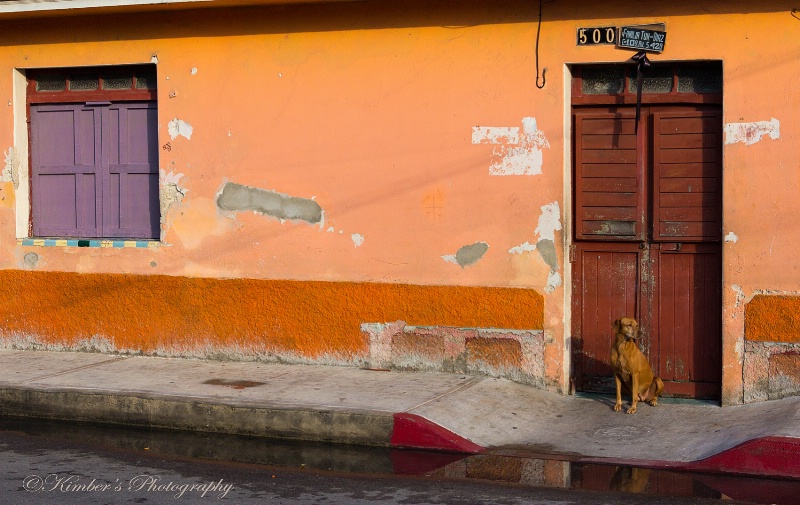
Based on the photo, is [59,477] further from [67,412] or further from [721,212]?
[721,212]

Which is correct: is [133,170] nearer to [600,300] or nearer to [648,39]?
[600,300]

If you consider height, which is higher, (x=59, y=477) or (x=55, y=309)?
(x=55, y=309)

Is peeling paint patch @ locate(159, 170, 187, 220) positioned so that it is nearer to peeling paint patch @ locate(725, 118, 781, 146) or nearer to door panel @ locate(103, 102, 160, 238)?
door panel @ locate(103, 102, 160, 238)

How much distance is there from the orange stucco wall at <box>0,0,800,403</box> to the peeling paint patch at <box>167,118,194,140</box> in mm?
38

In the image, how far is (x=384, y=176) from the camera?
33.0 ft

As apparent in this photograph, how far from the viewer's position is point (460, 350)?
9828 mm

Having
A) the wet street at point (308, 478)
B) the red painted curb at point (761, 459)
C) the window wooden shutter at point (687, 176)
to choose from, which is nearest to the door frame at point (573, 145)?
the window wooden shutter at point (687, 176)

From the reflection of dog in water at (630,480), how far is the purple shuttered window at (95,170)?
5692mm

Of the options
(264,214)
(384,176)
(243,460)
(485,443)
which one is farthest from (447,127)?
(243,460)

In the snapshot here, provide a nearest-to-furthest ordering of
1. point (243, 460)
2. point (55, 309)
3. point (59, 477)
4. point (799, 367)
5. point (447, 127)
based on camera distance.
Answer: point (59, 477), point (243, 460), point (799, 367), point (447, 127), point (55, 309)

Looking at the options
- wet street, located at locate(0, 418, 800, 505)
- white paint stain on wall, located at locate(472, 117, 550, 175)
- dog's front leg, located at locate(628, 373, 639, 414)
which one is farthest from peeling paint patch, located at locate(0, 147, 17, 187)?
dog's front leg, located at locate(628, 373, 639, 414)

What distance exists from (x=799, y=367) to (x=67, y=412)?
600cm

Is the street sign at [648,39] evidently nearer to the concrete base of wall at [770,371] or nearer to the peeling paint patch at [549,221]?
the peeling paint patch at [549,221]

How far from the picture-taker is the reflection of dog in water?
6.99 meters
